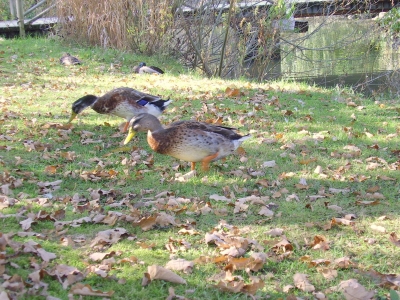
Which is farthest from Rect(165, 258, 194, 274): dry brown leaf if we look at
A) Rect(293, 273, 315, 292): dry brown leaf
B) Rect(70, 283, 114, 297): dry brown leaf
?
Rect(293, 273, 315, 292): dry brown leaf

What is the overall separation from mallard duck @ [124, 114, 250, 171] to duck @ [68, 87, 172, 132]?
4.41 ft

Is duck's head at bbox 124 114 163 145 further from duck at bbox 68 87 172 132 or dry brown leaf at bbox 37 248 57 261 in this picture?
dry brown leaf at bbox 37 248 57 261

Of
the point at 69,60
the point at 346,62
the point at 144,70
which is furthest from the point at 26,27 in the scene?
the point at 346,62

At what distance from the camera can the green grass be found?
361cm

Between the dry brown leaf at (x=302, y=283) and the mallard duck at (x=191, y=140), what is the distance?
6.95 ft

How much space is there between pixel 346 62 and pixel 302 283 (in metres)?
17.6

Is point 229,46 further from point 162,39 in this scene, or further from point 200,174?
point 200,174

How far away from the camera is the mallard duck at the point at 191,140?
17.4 ft

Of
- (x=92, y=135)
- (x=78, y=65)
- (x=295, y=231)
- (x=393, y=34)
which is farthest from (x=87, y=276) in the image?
(x=393, y=34)

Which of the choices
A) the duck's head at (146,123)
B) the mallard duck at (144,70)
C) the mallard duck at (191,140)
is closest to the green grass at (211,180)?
the mallard duck at (191,140)

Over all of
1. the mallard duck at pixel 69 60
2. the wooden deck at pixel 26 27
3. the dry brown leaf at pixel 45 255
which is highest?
the wooden deck at pixel 26 27

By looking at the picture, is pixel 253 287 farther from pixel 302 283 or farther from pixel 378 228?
pixel 378 228

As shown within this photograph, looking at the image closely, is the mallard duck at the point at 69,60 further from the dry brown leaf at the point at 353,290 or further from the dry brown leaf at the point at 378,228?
the dry brown leaf at the point at 353,290

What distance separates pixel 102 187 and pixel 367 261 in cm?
271
